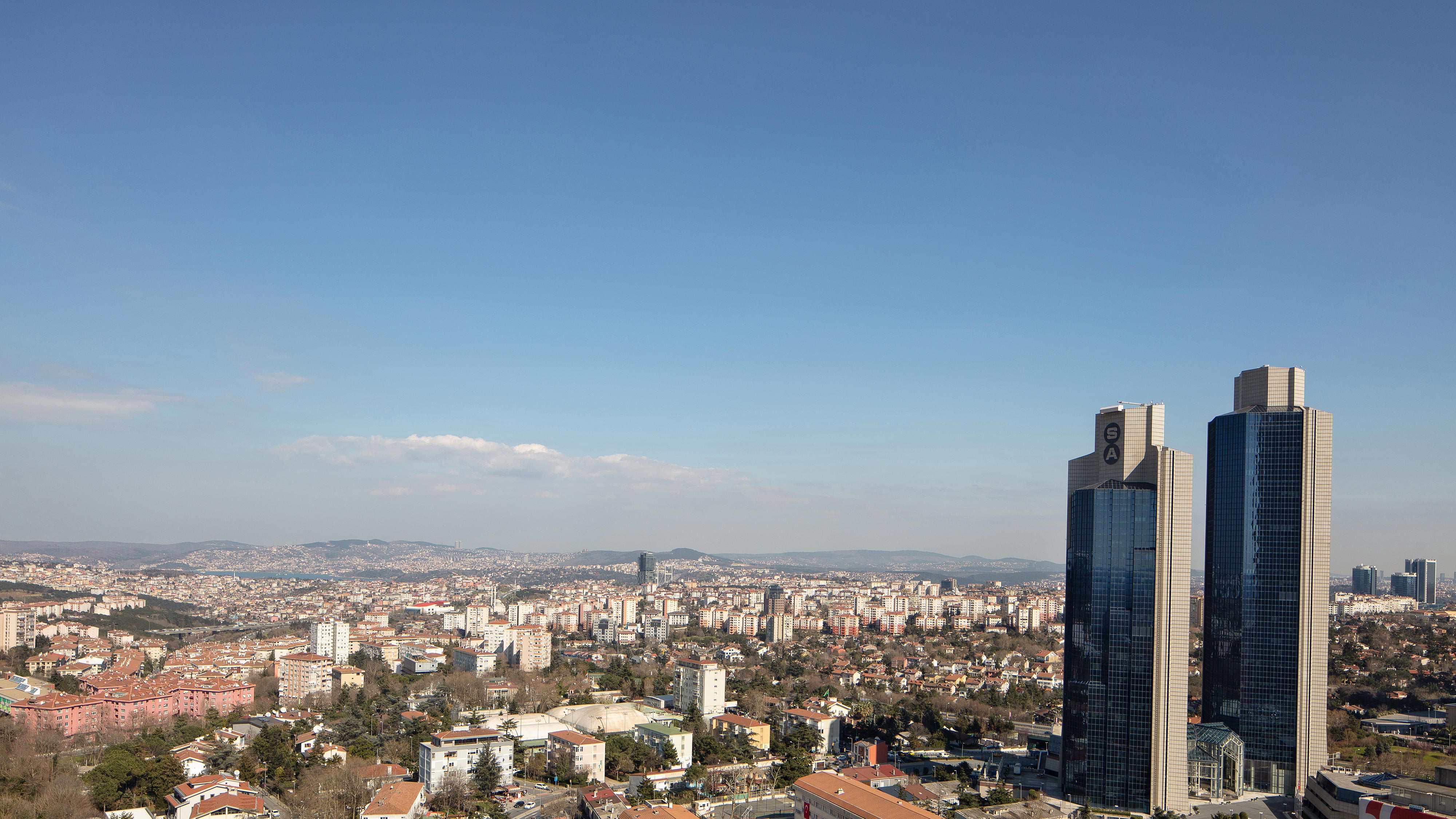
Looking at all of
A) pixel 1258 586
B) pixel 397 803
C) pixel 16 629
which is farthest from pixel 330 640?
pixel 1258 586

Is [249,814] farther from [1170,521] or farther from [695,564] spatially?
[695,564]

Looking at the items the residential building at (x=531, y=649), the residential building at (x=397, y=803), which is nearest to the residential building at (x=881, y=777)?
the residential building at (x=397, y=803)

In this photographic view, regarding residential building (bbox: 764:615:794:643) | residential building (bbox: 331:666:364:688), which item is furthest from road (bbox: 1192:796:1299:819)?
residential building (bbox: 764:615:794:643)

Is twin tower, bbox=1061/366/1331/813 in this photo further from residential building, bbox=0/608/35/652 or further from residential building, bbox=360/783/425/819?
residential building, bbox=0/608/35/652

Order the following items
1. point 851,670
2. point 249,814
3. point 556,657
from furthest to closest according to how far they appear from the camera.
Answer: point 556,657
point 851,670
point 249,814

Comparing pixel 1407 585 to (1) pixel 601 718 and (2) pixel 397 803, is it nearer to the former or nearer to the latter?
(1) pixel 601 718

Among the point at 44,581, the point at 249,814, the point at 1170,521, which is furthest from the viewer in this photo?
the point at 44,581

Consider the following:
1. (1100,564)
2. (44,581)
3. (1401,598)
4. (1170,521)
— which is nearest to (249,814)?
(1100,564)
